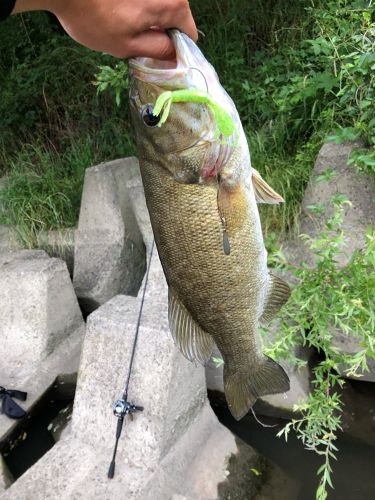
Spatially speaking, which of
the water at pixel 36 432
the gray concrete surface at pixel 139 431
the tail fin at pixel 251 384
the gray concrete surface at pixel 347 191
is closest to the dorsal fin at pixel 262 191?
the tail fin at pixel 251 384

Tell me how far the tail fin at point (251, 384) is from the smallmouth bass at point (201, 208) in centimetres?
9

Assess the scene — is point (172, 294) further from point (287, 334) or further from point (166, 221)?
point (287, 334)

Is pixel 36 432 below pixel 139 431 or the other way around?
below

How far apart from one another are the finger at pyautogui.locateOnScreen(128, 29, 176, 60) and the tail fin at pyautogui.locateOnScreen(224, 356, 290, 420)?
108 cm

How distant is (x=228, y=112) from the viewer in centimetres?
127

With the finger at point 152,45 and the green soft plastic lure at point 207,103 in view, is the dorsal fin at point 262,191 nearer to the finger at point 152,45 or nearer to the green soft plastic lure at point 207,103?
the green soft plastic lure at point 207,103

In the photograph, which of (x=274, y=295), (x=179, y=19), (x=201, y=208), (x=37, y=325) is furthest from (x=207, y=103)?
(x=37, y=325)

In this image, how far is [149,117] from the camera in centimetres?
137

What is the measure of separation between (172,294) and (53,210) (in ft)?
11.5

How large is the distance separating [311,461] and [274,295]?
196 cm

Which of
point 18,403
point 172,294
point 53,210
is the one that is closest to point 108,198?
point 53,210

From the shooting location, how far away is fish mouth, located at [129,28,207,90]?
3.93 feet

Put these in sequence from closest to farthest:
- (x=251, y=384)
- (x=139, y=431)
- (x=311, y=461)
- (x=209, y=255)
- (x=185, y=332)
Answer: (x=209, y=255)
(x=185, y=332)
(x=251, y=384)
(x=139, y=431)
(x=311, y=461)

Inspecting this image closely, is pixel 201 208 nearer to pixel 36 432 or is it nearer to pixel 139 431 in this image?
pixel 139 431
